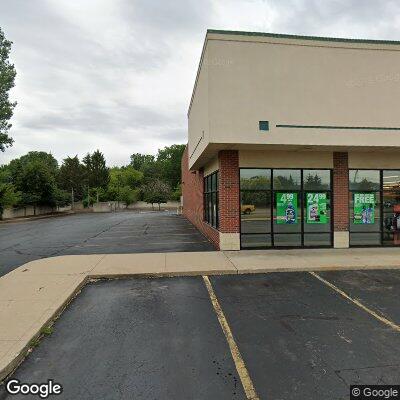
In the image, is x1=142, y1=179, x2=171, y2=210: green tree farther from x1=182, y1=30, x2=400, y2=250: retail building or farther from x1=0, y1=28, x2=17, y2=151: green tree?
x1=182, y1=30, x2=400, y2=250: retail building

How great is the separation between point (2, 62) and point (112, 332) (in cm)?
3753

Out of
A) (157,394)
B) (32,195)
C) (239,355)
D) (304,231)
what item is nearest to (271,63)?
(304,231)

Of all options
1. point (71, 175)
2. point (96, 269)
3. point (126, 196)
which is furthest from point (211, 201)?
point (126, 196)

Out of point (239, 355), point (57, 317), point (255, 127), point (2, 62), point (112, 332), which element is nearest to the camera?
point (239, 355)

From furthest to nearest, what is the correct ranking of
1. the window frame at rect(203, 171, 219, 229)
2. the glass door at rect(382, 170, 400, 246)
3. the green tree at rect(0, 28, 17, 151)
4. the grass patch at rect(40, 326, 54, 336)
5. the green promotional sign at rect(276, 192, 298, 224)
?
the green tree at rect(0, 28, 17, 151)
the window frame at rect(203, 171, 219, 229)
the glass door at rect(382, 170, 400, 246)
the green promotional sign at rect(276, 192, 298, 224)
the grass patch at rect(40, 326, 54, 336)

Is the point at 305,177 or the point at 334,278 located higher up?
the point at 305,177

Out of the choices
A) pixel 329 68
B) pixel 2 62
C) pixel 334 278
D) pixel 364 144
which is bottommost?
pixel 334 278

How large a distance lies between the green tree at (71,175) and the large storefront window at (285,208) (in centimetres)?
6054

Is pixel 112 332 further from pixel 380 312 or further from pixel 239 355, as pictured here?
pixel 380 312

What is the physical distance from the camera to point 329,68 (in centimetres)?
1130

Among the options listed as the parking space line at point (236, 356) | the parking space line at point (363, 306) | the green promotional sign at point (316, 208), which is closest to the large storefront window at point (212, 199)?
the green promotional sign at point (316, 208)

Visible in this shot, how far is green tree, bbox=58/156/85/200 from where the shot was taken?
218 feet

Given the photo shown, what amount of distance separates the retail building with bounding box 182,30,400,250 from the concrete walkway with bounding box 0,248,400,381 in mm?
1164

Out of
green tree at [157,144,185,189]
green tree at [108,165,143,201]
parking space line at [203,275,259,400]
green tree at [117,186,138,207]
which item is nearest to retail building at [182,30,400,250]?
parking space line at [203,275,259,400]
